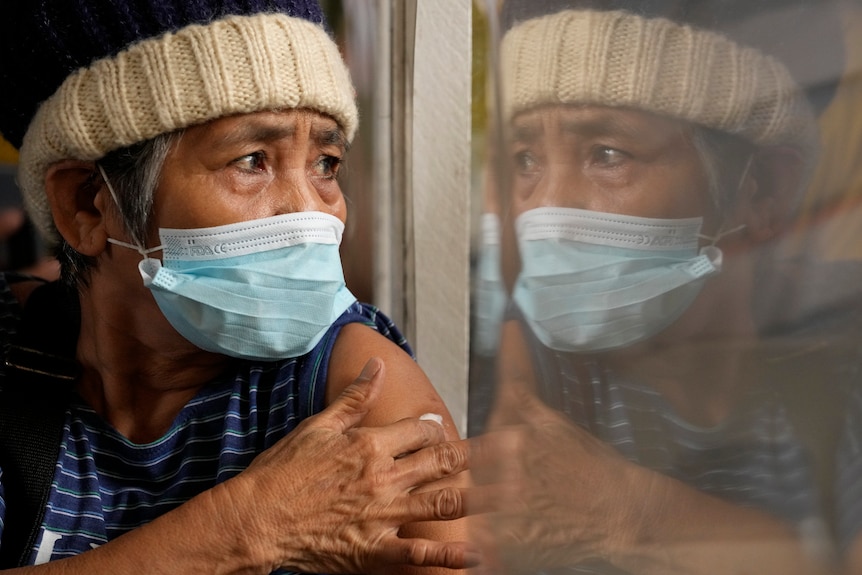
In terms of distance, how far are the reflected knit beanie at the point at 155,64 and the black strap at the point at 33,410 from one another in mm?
345

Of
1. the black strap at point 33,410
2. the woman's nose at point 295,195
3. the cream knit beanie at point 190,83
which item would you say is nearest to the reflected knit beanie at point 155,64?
the cream knit beanie at point 190,83

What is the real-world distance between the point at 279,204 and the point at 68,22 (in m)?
0.49

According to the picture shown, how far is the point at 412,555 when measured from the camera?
1.20m

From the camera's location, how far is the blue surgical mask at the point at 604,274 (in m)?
0.67

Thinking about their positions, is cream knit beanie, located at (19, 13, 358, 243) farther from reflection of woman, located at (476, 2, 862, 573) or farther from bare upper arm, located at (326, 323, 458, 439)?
reflection of woman, located at (476, 2, 862, 573)

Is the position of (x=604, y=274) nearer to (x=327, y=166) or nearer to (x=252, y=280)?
(x=252, y=280)

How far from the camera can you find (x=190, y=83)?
Result: 4.55 ft

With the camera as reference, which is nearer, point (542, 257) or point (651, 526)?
point (651, 526)

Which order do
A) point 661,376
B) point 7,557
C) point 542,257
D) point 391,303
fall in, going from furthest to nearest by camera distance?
point 391,303 < point 7,557 < point 542,257 < point 661,376

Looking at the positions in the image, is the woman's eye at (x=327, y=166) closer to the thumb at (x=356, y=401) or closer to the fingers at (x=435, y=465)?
the thumb at (x=356, y=401)

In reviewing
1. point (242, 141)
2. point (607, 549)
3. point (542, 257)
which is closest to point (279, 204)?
point (242, 141)

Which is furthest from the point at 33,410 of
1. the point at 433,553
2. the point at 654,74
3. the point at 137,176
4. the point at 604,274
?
the point at 654,74

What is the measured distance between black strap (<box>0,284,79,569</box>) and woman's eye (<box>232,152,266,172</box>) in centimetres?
52

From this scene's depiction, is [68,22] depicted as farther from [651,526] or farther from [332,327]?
[651,526]
